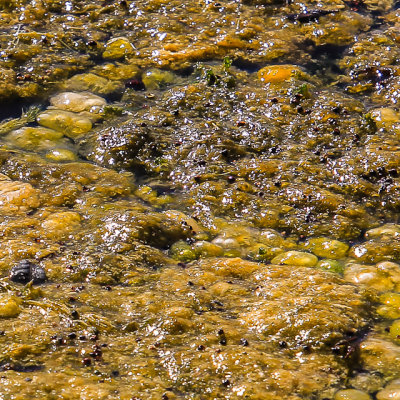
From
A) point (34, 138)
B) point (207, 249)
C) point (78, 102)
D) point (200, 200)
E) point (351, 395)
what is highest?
point (78, 102)

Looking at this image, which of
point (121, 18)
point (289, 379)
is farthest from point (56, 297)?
point (121, 18)

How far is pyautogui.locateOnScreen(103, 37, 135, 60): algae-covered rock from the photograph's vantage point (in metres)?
4.93

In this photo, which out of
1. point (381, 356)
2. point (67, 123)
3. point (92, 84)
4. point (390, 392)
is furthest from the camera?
point (92, 84)

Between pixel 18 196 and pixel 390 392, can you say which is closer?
pixel 390 392

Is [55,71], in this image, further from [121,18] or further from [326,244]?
[326,244]

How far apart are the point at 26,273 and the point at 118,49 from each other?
8.41 feet

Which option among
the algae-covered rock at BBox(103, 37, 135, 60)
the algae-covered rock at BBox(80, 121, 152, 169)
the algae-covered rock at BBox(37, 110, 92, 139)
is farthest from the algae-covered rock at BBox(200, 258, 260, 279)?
the algae-covered rock at BBox(103, 37, 135, 60)

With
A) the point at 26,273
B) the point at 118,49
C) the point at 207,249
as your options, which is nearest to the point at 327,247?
the point at 207,249

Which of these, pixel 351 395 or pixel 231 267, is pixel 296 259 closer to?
pixel 231 267

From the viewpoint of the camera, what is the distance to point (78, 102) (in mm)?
4445

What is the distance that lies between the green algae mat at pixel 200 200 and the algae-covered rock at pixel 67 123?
0.05ft

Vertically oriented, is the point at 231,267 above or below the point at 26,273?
A: below

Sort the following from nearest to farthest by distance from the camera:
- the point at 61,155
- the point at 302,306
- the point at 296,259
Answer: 1. the point at 302,306
2. the point at 296,259
3. the point at 61,155

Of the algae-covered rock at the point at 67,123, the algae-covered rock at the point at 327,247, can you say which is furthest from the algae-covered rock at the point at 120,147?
the algae-covered rock at the point at 327,247
